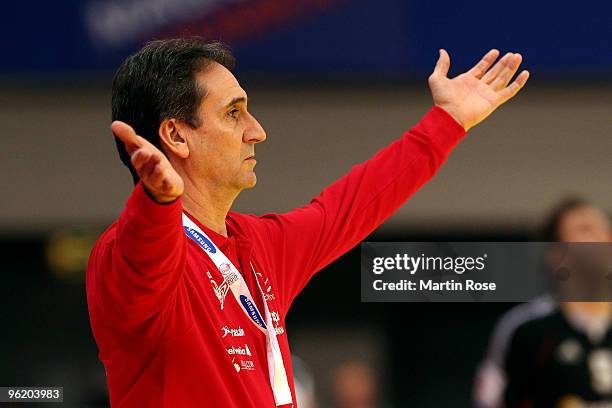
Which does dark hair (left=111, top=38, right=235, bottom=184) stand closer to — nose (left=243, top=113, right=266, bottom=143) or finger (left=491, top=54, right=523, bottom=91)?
nose (left=243, top=113, right=266, bottom=143)

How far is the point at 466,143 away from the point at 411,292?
7.12 ft

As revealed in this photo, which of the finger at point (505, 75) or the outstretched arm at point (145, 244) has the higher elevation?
the finger at point (505, 75)

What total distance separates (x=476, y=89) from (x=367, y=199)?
0.45 metres

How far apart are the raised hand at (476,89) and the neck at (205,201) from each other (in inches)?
28.5

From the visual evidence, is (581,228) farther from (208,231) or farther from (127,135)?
(127,135)

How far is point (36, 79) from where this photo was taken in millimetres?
5895

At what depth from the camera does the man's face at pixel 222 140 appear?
2.58m

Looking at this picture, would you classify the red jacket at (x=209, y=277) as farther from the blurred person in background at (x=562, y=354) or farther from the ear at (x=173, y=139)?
the blurred person in background at (x=562, y=354)

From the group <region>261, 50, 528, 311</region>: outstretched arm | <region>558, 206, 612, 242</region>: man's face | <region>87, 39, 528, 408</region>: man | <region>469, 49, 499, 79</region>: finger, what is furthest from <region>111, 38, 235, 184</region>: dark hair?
<region>558, 206, 612, 242</region>: man's face

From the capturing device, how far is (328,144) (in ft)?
20.3

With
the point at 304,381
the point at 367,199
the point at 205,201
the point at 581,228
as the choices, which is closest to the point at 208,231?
the point at 205,201

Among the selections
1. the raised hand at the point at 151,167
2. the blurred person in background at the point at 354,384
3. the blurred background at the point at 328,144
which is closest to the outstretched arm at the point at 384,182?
the raised hand at the point at 151,167

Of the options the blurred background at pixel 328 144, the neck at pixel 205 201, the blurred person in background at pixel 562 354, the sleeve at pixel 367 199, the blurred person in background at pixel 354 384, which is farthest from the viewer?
the blurred person in background at pixel 354 384

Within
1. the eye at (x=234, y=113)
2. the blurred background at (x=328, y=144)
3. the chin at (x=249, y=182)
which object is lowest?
the chin at (x=249, y=182)
